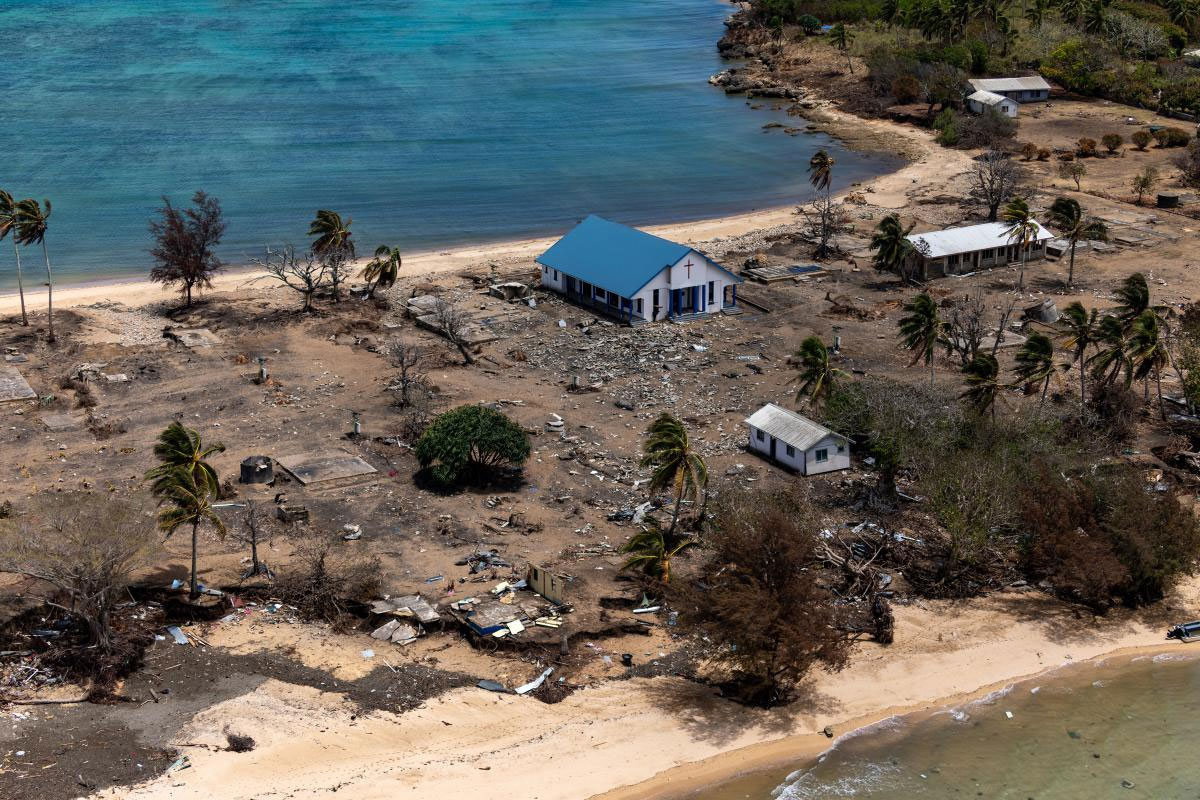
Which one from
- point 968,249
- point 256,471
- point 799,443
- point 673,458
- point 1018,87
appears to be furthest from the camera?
point 1018,87

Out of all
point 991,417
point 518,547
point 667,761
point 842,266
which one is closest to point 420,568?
point 518,547

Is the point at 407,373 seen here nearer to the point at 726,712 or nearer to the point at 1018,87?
the point at 726,712

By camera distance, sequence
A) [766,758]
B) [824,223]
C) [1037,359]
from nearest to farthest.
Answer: [766,758] < [1037,359] < [824,223]

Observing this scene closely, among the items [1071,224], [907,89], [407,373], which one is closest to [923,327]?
[1071,224]

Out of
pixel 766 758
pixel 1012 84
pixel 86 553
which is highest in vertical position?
pixel 1012 84

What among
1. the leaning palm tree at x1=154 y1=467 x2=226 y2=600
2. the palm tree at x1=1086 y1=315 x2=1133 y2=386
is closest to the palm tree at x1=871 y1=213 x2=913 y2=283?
the palm tree at x1=1086 y1=315 x2=1133 y2=386

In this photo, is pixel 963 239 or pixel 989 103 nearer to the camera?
pixel 963 239
